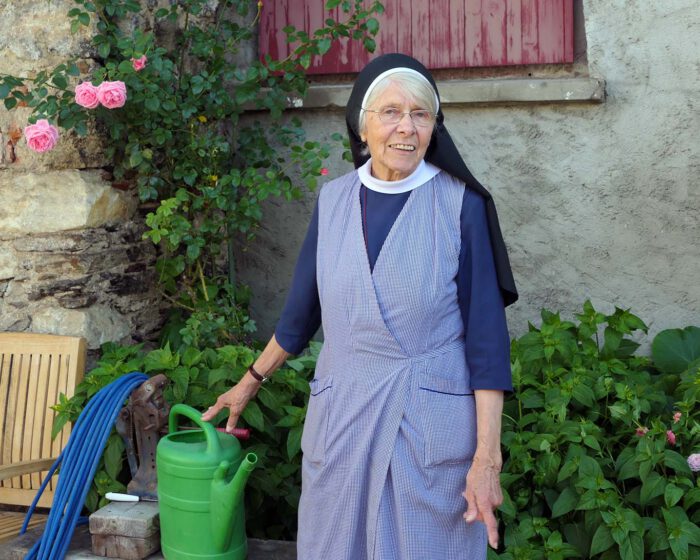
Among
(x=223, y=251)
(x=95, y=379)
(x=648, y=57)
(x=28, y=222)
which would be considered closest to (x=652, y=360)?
(x=648, y=57)

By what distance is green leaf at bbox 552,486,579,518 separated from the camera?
3014mm

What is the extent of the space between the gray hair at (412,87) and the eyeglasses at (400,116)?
0.02m

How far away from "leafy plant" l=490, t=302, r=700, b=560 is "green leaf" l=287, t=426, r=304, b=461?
713 mm

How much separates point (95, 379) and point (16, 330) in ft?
2.00

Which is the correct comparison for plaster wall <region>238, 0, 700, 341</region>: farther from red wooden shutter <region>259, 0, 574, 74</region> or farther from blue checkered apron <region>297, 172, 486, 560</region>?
blue checkered apron <region>297, 172, 486, 560</region>

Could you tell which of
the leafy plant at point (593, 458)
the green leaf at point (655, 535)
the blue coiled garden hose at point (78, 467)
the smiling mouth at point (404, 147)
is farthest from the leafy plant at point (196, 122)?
the green leaf at point (655, 535)

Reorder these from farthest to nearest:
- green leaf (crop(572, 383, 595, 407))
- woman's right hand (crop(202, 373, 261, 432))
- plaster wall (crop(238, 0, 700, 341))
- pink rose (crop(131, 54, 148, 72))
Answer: plaster wall (crop(238, 0, 700, 341)) < pink rose (crop(131, 54, 148, 72)) < green leaf (crop(572, 383, 595, 407)) < woman's right hand (crop(202, 373, 261, 432))

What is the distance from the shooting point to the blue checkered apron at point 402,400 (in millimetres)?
2184

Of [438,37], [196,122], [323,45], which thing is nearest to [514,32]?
[438,37]

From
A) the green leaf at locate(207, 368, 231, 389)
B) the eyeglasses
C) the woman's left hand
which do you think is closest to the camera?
the woman's left hand

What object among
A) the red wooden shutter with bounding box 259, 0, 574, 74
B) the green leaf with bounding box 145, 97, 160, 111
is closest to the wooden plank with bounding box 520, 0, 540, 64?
the red wooden shutter with bounding box 259, 0, 574, 74

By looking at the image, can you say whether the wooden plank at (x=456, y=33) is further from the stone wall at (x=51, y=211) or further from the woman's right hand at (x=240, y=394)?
the woman's right hand at (x=240, y=394)

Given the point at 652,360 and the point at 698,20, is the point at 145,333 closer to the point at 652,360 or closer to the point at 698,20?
the point at 652,360

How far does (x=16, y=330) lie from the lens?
3936 millimetres
